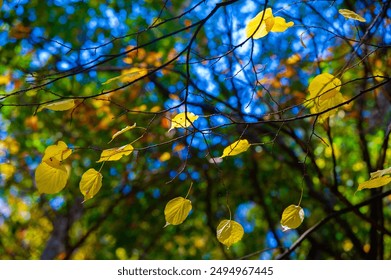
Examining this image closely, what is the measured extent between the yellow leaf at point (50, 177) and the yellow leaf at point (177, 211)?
0.19 m

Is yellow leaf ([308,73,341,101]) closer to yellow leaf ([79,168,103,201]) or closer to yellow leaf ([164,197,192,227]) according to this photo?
yellow leaf ([164,197,192,227])

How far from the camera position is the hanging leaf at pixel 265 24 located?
835 mm

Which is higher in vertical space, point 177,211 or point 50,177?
point 50,177

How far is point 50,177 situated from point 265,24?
0.46 meters

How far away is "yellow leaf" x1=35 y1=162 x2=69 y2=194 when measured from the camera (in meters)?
0.85

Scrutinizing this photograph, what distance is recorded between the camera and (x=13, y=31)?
2.88m

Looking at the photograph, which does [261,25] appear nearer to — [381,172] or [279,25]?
[279,25]

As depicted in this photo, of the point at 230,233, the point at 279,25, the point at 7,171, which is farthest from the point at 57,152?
the point at 7,171

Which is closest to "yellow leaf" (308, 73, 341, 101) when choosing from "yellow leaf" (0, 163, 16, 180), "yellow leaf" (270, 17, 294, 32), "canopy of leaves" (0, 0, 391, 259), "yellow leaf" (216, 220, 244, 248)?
"yellow leaf" (270, 17, 294, 32)

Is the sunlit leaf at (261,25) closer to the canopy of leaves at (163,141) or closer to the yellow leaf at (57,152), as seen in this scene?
the yellow leaf at (57,152)

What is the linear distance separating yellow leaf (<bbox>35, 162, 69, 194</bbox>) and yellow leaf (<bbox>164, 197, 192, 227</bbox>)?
19 cm

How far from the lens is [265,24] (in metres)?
0.84
